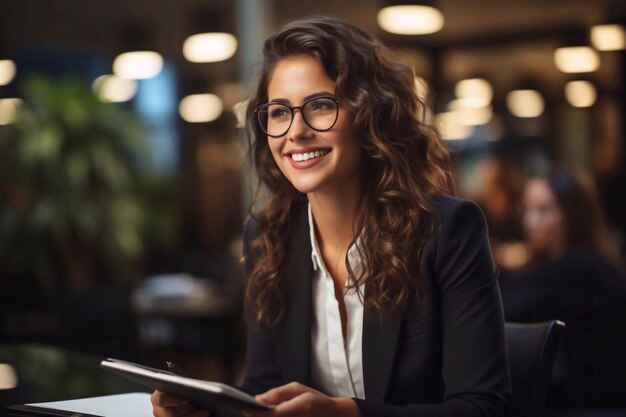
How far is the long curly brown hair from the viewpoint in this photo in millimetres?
1812

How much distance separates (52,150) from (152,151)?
3.20ft

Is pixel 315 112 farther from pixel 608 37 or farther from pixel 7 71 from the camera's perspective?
pixel 608 37

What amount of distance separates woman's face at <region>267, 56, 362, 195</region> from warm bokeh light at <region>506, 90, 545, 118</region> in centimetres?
896

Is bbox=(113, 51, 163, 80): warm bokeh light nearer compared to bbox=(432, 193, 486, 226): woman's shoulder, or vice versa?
bbox=(432, 193, 486, 226): woman's shoulder

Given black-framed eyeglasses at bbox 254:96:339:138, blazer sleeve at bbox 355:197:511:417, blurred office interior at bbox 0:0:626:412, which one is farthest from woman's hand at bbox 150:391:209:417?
blurred office interior at bbox 0:0:626:412

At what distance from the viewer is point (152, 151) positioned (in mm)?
7129

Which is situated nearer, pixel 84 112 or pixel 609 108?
pixel 84 112

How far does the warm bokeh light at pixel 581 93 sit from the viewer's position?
8.56m

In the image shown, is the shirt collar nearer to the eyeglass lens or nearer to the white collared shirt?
the white collared shirt

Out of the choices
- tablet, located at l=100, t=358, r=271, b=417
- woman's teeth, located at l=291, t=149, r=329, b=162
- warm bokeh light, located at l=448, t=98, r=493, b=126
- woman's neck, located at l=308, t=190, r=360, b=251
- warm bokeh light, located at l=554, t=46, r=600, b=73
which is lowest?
tablet, located at l=100, t=358, r=271, b=417

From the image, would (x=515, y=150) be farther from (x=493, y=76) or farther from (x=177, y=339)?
(x=177, y=339)

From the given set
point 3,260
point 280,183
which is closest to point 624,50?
point 3,260

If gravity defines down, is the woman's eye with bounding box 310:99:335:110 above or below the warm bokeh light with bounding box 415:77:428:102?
below

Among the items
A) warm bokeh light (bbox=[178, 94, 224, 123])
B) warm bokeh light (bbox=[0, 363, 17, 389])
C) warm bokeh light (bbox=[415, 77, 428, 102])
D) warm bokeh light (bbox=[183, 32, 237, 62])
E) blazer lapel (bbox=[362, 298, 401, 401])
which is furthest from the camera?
warm bokeh light (bbox=[178, 94, 224, 123])
